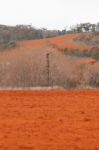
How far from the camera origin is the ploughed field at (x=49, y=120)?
9836mm

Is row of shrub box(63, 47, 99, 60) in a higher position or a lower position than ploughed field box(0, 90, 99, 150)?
lower

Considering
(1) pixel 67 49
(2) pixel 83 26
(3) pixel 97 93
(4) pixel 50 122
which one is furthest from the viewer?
(2) pixel 83 26

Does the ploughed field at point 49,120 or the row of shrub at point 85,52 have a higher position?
the ploughed field at point 49,120

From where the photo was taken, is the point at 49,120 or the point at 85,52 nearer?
the point at 49,120

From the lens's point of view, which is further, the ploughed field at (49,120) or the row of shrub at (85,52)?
the row of shrub at (85,52)

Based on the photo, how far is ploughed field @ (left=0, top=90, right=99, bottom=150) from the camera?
984 cm

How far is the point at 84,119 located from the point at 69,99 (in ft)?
14.4

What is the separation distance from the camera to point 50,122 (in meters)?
12.3

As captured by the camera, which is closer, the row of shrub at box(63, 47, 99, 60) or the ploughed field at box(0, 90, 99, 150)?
the ploughed field at box(0, 90, 99, 150)

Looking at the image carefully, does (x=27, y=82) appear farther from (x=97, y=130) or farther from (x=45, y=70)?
(x=97, y=130)

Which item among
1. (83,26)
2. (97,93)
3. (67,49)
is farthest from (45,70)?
(83,26)

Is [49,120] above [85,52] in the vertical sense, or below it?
above

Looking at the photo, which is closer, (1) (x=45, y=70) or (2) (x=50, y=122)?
(2) (x=50, y=122)

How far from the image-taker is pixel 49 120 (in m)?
12.6
